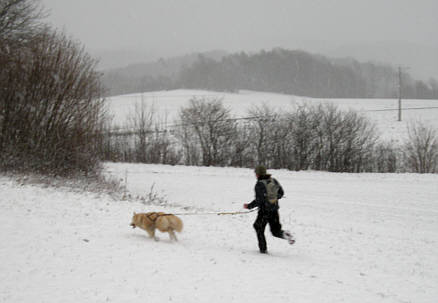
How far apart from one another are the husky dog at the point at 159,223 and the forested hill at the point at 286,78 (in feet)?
263

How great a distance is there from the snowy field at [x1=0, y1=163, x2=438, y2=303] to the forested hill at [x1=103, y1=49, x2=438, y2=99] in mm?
76610

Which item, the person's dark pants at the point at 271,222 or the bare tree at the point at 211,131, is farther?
the bare tree at the point at 211,131

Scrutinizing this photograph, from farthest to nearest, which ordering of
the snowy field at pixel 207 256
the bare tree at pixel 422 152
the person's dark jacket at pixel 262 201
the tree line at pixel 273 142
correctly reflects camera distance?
the tree line at pixel 273 142, the bare tree at pixel 422 152, the person's dark jacket at pixel 262 201, the snowy field at pixel 207 256

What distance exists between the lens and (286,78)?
95375 millimetres

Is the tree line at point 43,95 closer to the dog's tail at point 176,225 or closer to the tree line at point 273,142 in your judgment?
A: the dog's tail at point 176,225

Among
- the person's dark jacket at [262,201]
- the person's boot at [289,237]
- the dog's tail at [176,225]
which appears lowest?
the person's boot at [289,237]

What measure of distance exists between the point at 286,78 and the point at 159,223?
92227 mm

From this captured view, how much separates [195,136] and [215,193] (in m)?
20.0

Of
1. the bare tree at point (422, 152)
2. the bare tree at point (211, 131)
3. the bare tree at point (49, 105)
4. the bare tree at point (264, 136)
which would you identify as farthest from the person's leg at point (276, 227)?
the bare tree at point (211, 131)

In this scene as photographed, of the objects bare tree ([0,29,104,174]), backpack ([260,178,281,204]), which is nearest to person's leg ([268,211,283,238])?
backpack ([260,178,281,204])

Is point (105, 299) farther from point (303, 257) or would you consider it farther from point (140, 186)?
point (140, 186)

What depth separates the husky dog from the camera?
321 inches

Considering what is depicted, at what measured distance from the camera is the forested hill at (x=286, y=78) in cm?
9056

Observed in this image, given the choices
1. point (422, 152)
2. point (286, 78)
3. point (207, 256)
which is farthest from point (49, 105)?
point (286, 78)
